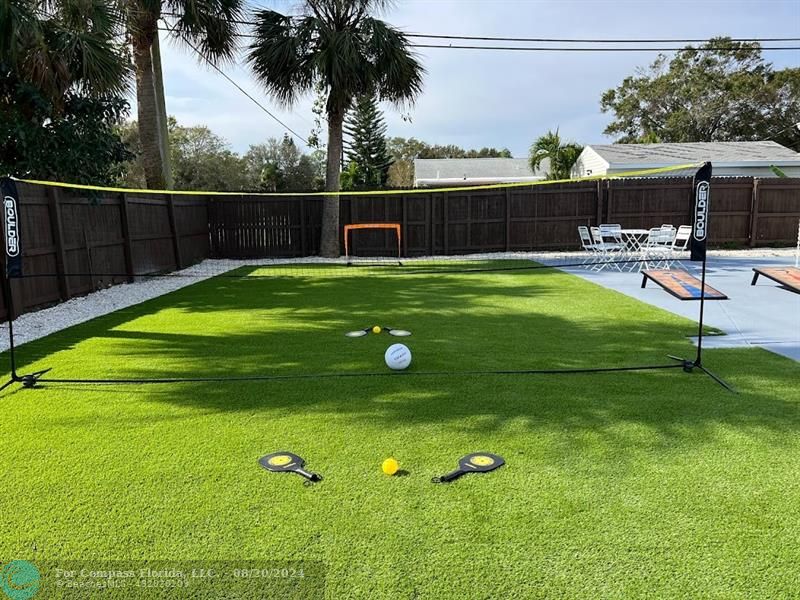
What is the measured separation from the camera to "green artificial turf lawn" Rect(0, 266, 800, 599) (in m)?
2.43

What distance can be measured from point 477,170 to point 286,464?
111 ft

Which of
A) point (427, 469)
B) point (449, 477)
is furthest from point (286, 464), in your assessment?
point (449, 477)

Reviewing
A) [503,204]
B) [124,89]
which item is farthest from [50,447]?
[503,204]

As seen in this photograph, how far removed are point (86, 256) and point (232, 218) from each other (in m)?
7.28

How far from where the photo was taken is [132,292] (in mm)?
10648

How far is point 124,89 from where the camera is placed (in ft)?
31.0

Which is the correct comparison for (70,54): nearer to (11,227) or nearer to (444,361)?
(11,227)

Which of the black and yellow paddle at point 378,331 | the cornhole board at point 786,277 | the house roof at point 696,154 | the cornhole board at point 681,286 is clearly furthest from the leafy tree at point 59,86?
the house roof at point 696,154

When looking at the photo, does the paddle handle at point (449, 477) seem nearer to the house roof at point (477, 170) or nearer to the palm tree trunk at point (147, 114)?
the palm tree trunk at point (147, 114)

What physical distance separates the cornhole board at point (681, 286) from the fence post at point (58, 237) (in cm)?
886

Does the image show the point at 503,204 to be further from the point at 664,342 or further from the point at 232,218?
the point at 664,342

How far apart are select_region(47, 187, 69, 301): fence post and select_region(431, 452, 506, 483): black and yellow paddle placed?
25.8ft

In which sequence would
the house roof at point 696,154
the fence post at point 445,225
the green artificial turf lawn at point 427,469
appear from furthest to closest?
the house roof at point 696,154, the fence post at point 445,225, the green artificial turf lawn at point 427,469

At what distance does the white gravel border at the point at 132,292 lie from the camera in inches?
293
